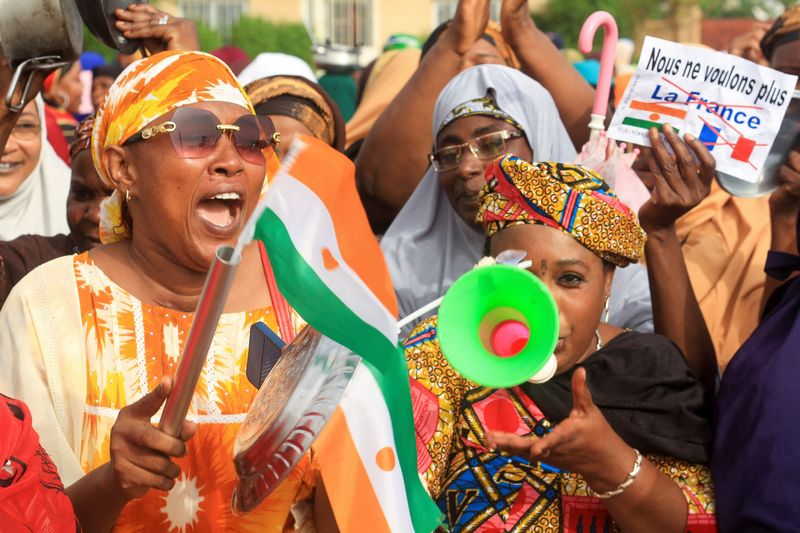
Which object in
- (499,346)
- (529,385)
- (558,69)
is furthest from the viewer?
(558,69)

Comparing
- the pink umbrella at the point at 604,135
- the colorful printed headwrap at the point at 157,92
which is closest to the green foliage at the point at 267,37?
the pink umbrella at the point at 604,135

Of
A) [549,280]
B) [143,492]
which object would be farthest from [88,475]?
[549,280]

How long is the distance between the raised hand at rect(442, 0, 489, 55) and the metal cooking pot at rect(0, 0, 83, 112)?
163 centimetres

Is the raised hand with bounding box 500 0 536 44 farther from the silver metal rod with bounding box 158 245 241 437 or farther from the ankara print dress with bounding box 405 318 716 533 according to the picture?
the silver metal rod with bounding box 158 245 241 437

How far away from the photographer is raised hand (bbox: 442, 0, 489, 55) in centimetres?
429

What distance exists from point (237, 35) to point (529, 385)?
3767 centimetres

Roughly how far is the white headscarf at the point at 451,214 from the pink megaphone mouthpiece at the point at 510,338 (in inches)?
65.0

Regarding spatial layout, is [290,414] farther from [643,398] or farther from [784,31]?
[784,31]

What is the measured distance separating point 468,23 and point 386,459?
2346 mm

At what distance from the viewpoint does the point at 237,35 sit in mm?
39250

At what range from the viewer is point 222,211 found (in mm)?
2918

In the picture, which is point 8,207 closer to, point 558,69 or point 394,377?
point 558,69

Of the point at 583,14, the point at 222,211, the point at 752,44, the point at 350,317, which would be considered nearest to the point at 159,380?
the point at 222,211

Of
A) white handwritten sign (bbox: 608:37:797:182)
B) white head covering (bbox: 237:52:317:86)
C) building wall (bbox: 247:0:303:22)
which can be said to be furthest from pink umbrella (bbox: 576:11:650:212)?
building wall (bbox: 247:0:303:22)
